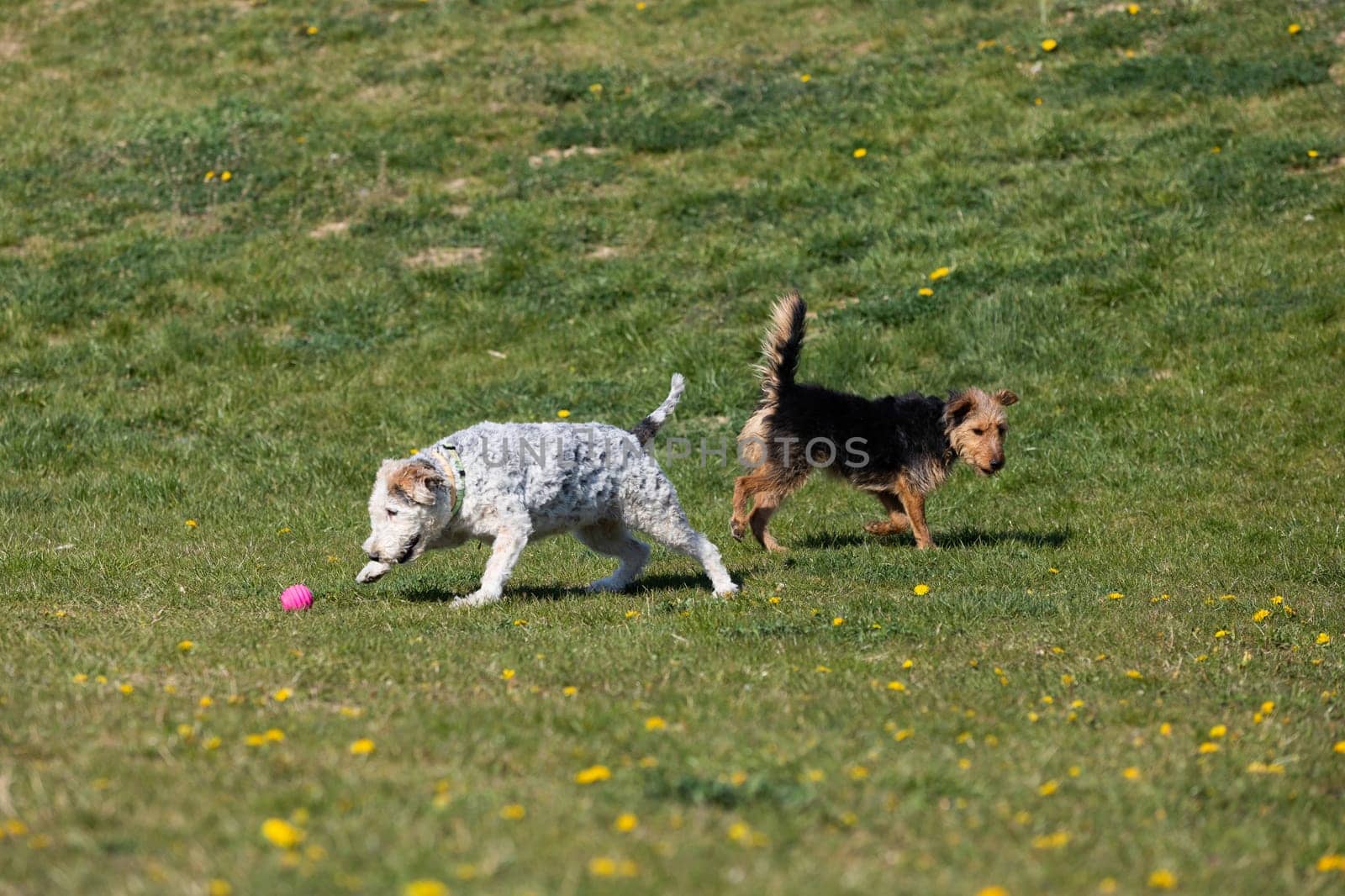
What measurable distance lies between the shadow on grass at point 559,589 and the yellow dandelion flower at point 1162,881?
16.7ft

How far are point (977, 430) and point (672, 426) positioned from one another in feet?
11.0

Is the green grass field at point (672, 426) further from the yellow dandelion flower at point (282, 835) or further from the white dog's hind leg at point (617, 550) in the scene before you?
the white dog's hind leg at point (617, 550)

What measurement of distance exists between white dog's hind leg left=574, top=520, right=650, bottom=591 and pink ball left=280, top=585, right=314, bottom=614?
68.4 inches

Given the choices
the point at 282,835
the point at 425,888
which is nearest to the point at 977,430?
the point at 282,835

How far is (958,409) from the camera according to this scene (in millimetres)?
10820

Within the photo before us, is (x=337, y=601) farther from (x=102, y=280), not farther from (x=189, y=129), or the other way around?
(x=189, y=129)

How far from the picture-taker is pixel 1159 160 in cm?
1675

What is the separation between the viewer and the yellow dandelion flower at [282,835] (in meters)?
3.75

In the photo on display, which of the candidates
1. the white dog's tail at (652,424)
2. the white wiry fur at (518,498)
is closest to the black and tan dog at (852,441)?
the white dog's tail at (652,424)

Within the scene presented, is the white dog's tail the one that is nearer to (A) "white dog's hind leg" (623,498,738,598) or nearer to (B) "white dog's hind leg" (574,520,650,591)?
(A) "white dog's hind leg" (623,498,738,598)

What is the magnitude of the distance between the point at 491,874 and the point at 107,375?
12.1 metres

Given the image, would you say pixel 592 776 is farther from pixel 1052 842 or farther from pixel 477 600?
pixel 477 600

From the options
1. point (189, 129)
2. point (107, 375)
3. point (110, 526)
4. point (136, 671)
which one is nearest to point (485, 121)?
point (189, 129)

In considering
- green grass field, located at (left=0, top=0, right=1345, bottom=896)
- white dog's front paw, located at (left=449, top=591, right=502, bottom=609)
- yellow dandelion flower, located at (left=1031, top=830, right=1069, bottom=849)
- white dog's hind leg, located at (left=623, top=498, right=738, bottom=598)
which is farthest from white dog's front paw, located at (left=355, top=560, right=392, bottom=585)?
yellow dandelion flower, located at (left=1031, top=830, right=1069, bottom=849)
